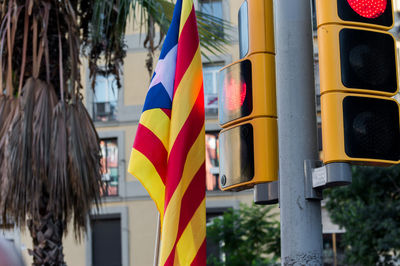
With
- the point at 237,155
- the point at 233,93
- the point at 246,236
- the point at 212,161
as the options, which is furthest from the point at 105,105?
the point at 237,155

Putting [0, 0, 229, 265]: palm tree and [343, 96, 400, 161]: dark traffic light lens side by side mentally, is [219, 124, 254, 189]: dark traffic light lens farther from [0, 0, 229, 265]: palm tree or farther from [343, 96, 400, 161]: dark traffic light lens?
[0, 0, 229, 265]: palm tree

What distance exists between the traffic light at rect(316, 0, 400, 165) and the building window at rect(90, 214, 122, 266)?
906 inches

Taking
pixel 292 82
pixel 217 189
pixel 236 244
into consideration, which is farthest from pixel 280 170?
pixel 217 189

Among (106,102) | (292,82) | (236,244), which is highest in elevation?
(106,102)

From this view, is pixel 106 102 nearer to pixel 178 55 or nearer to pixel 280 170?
pixel 178 55

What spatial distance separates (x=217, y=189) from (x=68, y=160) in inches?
692

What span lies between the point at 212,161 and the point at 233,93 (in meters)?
21.9

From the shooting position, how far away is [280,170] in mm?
3160

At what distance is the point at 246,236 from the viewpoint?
1844 cm

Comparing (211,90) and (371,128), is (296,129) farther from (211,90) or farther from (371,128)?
(211,90)

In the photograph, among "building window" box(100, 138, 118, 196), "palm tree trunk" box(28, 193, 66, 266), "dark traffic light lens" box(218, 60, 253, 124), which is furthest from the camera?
"building window" box(100, 138, 118, 196)

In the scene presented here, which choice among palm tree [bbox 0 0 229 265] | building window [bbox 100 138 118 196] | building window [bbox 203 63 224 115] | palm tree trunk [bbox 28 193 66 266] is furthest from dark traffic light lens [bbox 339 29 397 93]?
building window [bbox 100 138 118 196]

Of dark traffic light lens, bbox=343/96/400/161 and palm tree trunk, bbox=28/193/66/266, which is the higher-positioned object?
dark traffic light lens, bbox=343/96/400/161

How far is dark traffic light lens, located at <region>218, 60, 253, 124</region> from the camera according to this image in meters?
3.31
